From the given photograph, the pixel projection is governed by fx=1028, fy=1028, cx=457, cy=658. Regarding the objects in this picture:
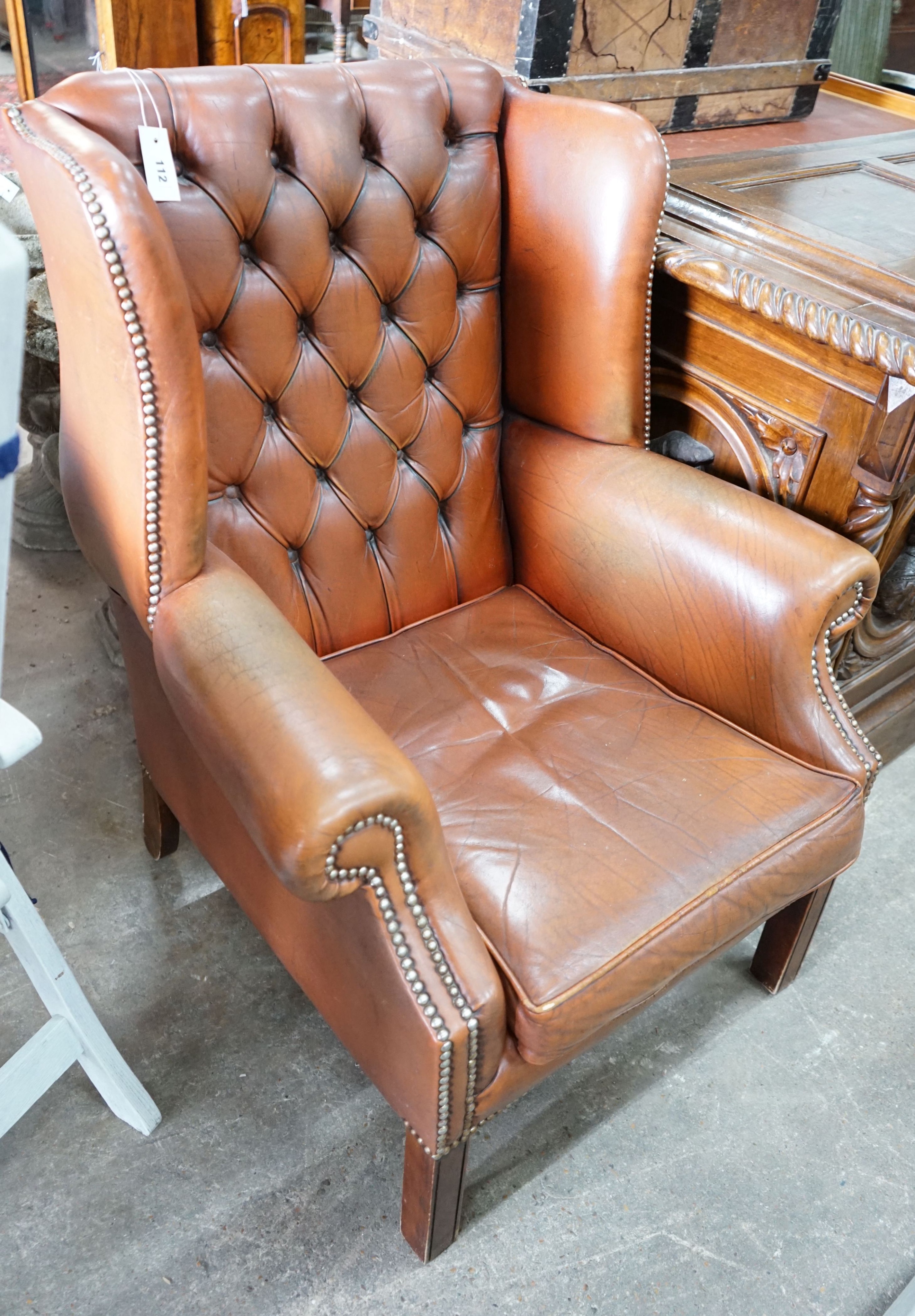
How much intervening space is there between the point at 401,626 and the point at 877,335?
74 cm

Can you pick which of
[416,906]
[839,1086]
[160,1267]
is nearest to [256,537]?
[416,906]

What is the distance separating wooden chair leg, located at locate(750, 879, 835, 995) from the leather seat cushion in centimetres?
16

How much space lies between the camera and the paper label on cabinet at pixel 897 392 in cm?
130

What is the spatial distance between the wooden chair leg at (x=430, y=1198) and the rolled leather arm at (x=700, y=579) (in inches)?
25.7

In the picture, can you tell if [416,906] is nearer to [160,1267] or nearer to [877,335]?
[160,1267]

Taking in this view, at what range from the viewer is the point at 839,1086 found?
4.79 ft

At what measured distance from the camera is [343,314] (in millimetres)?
1339

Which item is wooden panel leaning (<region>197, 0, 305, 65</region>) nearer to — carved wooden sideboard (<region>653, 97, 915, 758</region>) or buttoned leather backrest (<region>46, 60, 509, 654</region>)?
carved wooden sideboard (<region>653, 97, 915, 758</region>)

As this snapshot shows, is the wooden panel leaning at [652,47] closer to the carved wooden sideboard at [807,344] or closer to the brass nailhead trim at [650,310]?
the carved wooden sideboard at [807,344]

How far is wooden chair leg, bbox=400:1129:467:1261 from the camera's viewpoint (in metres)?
1.13

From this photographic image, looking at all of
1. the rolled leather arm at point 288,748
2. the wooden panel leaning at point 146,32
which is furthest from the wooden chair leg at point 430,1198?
the wooden panel leaning at point 146,32

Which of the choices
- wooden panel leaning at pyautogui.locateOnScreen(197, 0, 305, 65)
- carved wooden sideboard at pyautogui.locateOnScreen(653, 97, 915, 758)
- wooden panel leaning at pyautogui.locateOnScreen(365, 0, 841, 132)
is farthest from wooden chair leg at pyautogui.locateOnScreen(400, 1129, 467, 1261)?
wooden panel leaning at pyautogui.locateOnScreen(197, 0, 305, 65)

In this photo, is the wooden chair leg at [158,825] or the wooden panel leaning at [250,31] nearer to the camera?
the wooden chair leg at [158,825]

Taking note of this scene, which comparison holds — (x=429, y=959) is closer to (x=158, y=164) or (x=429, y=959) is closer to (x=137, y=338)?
(x=137, y=338)
